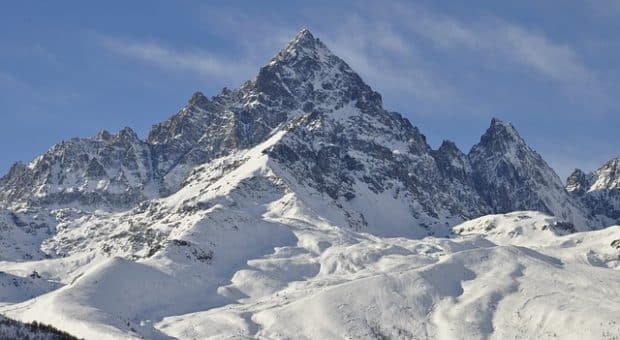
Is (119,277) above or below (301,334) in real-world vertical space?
above

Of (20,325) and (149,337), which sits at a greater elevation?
(149,337)

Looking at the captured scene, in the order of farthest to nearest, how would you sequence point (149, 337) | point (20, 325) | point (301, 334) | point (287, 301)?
point (287, 301) < point (301, 334) < point (149, 337) < point (20, 325)

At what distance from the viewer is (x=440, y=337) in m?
178

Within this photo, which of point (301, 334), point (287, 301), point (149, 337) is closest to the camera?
point (149, 337)

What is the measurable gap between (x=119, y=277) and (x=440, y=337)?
64.8 m

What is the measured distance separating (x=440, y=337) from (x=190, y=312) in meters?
48.4

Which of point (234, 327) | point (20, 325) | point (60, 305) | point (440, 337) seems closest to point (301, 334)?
point (234, 327)

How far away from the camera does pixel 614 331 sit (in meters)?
170

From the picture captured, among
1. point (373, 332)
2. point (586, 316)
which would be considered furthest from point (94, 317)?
point (586, 316)

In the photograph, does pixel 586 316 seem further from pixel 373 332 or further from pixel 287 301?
pixel 287 301

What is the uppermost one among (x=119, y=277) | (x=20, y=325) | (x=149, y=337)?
(x=119, y=277)

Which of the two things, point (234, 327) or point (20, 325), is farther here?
point (234, 327)

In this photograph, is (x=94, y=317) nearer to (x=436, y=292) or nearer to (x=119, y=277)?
(x=119, y=277)

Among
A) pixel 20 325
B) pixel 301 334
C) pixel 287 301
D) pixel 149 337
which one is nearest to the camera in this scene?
pixel 20 325
